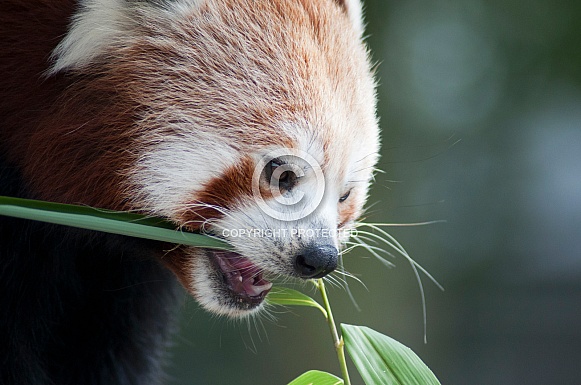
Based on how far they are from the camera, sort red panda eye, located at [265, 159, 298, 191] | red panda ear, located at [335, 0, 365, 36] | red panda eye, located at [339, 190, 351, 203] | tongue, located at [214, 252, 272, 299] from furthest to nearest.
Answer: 1. red panda ear, located at [335, 0, 365, 36]
2. red panda eye, located at [339, 190, 351, 203]
3. tongue, located at [214, 252, 272, 299]
4. red panda eye, located at [265, 159, 298, 191]

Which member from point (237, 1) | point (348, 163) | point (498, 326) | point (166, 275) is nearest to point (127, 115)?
point (237, 1)

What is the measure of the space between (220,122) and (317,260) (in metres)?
0.30

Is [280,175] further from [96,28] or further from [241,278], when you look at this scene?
[96,28]

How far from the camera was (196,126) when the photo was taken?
135 cm

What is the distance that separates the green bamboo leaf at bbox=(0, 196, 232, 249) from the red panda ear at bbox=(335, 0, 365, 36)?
26.5 inches

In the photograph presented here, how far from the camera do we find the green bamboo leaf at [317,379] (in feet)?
4.05

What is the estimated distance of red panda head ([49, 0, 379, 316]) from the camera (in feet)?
4.39

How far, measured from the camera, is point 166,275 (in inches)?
75.3

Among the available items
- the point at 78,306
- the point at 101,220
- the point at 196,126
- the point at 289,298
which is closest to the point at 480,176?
the point at 78,306

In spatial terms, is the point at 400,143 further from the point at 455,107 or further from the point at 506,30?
the point at 506,30

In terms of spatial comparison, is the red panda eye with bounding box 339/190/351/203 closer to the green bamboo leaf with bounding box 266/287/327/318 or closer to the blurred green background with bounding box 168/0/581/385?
the green bamboo leaf with bounding box 266/287/327/318

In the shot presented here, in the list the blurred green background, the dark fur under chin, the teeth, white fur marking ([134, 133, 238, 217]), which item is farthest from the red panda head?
the blurred green background

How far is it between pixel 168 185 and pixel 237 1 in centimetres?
39

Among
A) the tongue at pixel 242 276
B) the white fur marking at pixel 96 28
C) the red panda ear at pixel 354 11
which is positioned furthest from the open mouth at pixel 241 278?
the red panda ear at pixel 354 11
